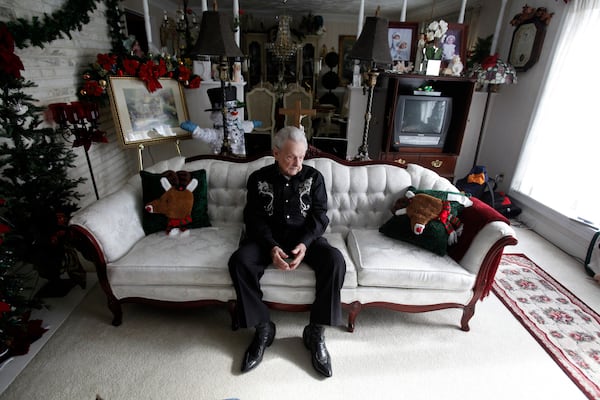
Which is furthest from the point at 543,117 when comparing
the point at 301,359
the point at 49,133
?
the point at 49,133

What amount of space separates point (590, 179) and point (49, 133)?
3797 millimetres

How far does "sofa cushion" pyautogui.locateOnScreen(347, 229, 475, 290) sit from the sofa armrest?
126 centimetres

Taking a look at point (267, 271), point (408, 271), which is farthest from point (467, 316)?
point (267, 271)

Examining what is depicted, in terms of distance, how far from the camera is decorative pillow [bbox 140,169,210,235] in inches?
75.5

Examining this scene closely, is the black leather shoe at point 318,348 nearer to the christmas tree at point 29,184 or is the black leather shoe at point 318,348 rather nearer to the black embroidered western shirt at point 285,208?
the black embroidered western shirt at point 285,208

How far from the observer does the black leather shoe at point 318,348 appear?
→ 5.04 ft

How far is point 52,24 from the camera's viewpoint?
2162 mm

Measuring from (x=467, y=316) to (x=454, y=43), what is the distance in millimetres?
2622

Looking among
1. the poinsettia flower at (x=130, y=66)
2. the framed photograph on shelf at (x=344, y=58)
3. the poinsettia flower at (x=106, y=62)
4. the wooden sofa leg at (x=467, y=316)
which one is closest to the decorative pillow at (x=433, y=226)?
the wooden sofa leg at (x=467, y=316)

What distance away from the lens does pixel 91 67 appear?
2.68 metres

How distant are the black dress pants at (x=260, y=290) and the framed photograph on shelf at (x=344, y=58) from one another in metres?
5.66

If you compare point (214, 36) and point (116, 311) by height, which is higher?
point (214, 36)

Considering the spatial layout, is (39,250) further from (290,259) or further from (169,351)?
(290,259)

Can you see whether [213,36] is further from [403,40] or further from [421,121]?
[421,121]
